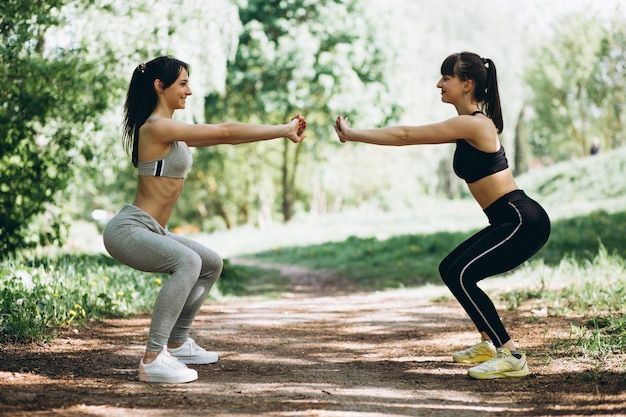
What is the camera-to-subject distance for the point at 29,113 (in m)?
8.38

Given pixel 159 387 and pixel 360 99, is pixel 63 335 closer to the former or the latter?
pixel 159 387

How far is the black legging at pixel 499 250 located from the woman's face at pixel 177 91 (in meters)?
2.23

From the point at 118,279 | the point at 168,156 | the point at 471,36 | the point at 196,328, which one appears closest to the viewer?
the point at 168,156

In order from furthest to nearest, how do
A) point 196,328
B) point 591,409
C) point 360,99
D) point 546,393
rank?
point 360,99
point 196,328
point 546,393
point 591,409

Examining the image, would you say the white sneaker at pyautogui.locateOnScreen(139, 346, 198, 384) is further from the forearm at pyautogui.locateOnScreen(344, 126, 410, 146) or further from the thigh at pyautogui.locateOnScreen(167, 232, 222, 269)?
the forearm at pyautogui.locateOnScreen(344, 126, 410, 146)

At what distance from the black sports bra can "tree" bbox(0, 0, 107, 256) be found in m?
5.58

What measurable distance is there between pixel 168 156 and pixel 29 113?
4.69 metres

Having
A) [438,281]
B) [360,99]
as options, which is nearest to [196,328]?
[438,281]

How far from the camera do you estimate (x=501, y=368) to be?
436cm

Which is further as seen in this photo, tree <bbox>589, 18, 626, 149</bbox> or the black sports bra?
tree <bbox>589, 18, 626, 149</bbox>

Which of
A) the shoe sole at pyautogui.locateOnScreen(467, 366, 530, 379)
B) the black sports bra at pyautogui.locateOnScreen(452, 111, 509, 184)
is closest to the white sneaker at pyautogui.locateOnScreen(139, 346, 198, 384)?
the shoe sole at pyautogui.locateOnScreen(467, 366, 530, 379)

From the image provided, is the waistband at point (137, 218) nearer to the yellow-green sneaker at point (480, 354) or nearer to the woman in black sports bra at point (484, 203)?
the woman in black sports bra at point (484, 203)

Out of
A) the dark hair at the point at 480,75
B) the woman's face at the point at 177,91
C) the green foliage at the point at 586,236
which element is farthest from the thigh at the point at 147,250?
the green foliage at the point at 586,236

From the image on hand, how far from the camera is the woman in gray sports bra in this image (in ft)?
14.2
